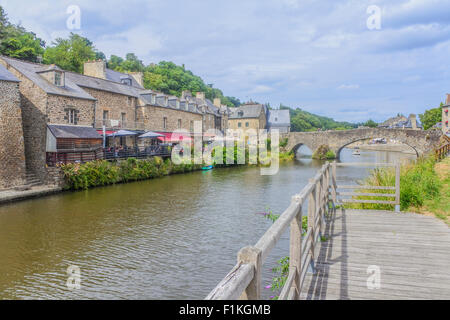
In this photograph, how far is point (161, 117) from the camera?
101 ft

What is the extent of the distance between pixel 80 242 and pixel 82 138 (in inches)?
459

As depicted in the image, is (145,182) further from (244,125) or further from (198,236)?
(244,125)

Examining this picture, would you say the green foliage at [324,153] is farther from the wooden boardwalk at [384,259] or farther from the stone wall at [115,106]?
the wooden boardwalk at [384,259]

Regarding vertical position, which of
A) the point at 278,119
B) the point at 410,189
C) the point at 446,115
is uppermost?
the point at 278,119

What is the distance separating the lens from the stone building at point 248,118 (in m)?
52.2

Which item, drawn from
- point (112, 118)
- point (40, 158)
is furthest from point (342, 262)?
point (112, 118)

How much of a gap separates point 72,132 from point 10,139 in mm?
3294

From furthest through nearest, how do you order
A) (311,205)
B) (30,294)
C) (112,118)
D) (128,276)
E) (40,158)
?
(112,118)
(40,158)
(128,276)
(30,294)
(311,205)

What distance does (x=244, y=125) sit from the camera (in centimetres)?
5275

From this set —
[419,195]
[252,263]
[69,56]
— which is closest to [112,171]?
[419,195]

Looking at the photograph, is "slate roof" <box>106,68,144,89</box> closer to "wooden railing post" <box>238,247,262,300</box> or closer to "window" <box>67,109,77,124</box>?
"window" <box>67,109,77,124</box>

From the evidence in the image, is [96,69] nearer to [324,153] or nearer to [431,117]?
[324,153]

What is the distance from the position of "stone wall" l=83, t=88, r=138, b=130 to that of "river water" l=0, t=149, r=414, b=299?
33.2 feet

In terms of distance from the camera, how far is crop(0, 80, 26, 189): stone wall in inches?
607
